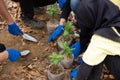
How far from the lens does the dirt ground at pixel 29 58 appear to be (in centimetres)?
243

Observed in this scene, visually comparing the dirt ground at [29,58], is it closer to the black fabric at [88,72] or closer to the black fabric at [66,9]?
the black fabric at [66,9]

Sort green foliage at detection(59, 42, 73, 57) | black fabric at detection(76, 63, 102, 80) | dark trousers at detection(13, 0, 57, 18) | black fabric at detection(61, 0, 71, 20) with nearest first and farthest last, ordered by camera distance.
Result: black fabric at detection(76, 63, 102, 80), green foliage at detection(59, 42, 73, 57), black fabric at detection(61, 0, 71, 20), dark trousers at detection(13, 0, 57, 18)

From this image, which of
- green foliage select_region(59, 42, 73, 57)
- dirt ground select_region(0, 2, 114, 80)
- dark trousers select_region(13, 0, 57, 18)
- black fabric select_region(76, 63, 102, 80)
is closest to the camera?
black fabric select_region(76, 63, 102, 80)

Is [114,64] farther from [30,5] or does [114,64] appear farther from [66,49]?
[30,5]

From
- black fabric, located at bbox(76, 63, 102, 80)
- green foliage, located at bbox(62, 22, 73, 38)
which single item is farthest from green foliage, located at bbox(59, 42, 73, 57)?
black fabric, located at bbox(76, 63, 102, 80)

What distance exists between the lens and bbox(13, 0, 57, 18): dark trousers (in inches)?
112

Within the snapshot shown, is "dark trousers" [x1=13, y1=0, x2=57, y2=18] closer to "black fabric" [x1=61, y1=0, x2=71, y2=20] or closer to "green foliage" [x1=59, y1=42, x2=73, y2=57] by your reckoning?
"black fabric" [x1=61, y1=0, x2=71, y2=20]

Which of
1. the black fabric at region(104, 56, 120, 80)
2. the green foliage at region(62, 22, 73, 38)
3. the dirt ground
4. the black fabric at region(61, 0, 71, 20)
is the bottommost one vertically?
the dirt ground

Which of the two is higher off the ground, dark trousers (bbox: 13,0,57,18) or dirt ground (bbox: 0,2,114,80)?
dark trousers (bbox: 13,0,57,18)

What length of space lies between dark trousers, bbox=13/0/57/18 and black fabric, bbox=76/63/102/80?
3.96ft

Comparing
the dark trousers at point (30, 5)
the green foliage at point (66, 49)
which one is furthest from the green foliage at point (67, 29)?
the dark trousers at point (30, 5)

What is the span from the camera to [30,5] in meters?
2.87

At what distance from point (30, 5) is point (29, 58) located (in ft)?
2.08

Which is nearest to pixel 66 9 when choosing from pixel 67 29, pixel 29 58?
pixel 67 29
